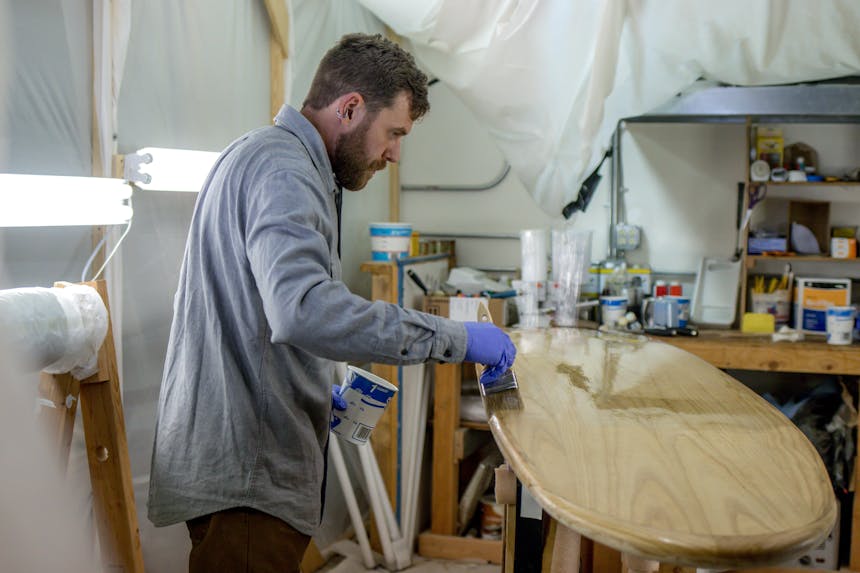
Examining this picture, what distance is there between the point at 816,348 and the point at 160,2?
2329 mm

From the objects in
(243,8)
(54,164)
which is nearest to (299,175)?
(54,164)

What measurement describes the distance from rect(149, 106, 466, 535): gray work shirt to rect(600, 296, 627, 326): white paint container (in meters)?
1.80

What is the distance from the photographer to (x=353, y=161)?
1478mm

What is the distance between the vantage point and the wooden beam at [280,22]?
92.3 inches

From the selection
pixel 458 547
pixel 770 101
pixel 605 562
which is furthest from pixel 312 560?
pixel 770 101

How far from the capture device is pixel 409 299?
2936 mm

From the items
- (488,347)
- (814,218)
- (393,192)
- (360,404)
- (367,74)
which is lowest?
(360,404)

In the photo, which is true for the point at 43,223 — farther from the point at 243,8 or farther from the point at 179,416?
the point at 243,8

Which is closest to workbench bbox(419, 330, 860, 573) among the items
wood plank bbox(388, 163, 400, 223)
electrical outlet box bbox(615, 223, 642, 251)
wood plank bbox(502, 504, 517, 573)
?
electrical outlet box bbox(615, 223, 642, 251)

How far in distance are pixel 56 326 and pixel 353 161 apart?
0.59 metres

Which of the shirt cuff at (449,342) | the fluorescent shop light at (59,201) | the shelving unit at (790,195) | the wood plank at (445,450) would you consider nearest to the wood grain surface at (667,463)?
the shirt cuff at (449,342)

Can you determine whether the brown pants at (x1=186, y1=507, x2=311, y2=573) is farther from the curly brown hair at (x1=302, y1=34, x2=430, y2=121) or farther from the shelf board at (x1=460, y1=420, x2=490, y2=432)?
the shelf board at (x1=460, y1=420, x2=490, y2=432)

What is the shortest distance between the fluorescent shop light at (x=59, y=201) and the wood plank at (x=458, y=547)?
188 centimetres

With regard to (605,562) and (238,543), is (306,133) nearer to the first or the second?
(238,543)
